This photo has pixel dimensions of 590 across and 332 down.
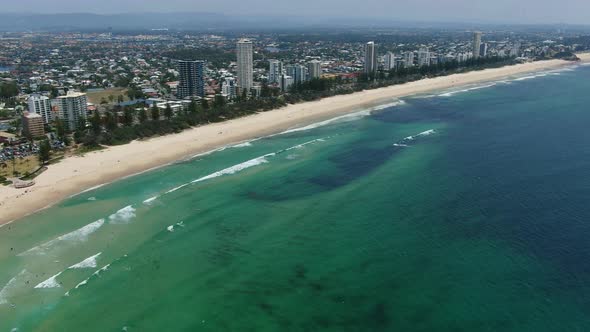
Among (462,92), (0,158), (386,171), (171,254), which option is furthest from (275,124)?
(462,92)

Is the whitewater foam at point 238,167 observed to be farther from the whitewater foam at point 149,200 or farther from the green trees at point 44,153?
the green trees at point 44,153

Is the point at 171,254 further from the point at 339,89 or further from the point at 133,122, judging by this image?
the point at 339,89

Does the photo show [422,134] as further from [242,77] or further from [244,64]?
[242,77]

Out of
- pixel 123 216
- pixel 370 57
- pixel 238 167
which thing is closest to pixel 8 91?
pixel 238 167

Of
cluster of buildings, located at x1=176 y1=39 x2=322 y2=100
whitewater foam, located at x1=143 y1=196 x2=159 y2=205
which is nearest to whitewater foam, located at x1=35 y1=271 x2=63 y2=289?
whitewater foam, located at x1=143 y1=196 x2=159 y2=205

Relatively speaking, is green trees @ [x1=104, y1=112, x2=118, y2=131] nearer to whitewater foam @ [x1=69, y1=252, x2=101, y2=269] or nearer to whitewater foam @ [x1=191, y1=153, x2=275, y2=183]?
whitewater foam @ [x1=191, y1=153, x2=275, y2=183]

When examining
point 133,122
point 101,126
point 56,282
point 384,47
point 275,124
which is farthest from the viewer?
point 384,47
